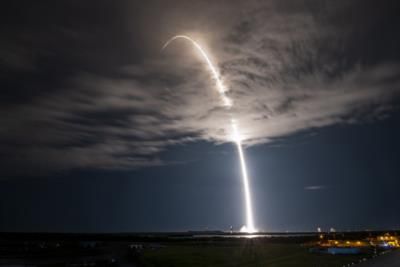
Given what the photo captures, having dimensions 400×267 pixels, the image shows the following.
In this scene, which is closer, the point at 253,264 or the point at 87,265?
the point at 253,264

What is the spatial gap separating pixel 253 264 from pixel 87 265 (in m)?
34.8

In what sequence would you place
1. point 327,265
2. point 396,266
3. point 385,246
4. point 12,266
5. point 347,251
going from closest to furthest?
point 396,266 → point 327,265 → point 12,266 → point 347,251 → point 385,246

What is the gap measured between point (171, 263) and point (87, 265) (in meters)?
17.6

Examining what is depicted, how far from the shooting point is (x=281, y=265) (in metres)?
Result: 78.9

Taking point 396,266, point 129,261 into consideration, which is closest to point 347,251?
point 396,266

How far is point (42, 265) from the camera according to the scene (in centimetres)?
9112

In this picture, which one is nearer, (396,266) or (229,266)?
(396,266)

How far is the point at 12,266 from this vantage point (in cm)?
8925

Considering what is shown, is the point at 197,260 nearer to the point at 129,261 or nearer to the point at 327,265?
the point at 129,261

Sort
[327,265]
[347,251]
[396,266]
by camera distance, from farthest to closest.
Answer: [347,251] < [327,265] < [396,266]

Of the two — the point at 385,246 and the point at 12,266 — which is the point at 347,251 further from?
the point at 12,266

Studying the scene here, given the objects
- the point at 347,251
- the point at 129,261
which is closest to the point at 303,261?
the point at 347,251

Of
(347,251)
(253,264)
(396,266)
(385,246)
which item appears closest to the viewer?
(396,266)

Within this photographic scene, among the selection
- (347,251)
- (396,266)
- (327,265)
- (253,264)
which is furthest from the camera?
(347,251)
